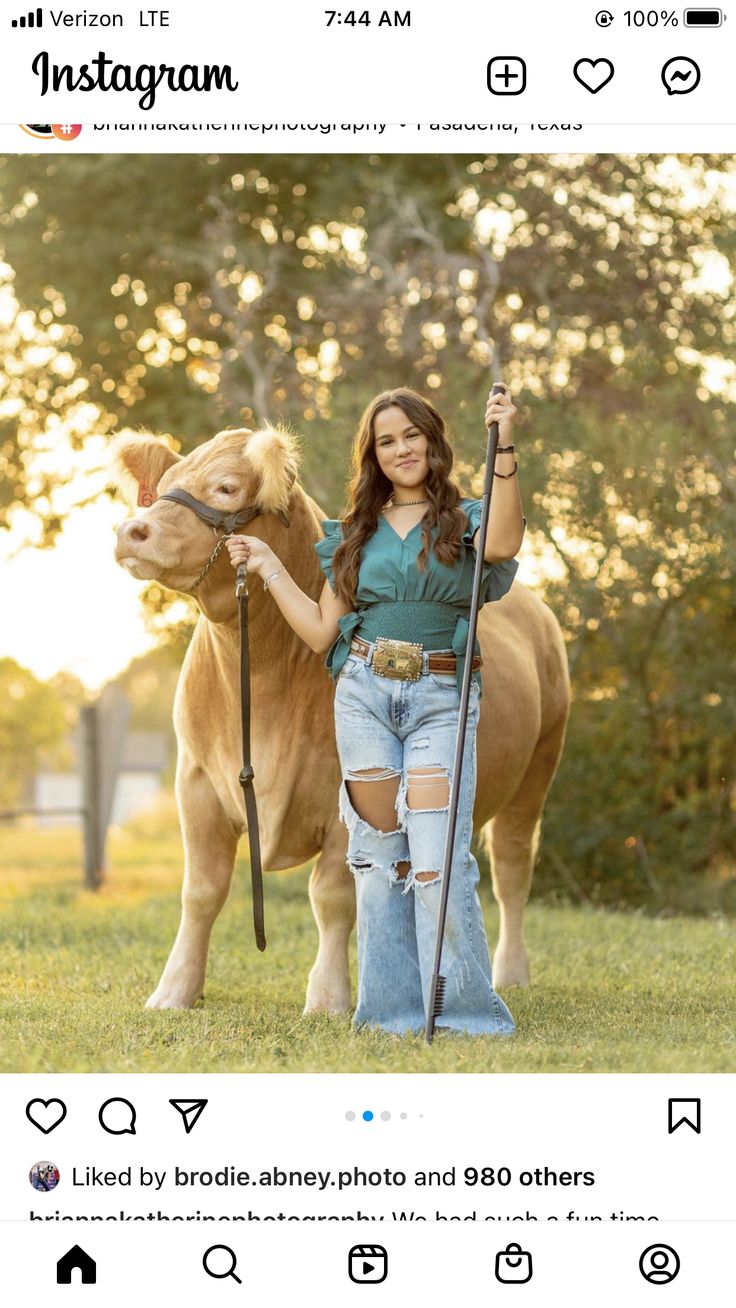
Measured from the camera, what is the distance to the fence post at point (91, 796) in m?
10.1

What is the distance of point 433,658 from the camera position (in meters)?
4.11

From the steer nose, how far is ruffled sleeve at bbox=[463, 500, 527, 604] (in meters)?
0.89

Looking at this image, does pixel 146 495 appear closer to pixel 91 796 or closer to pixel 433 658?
pixel 433 658

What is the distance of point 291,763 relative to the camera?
447 cm

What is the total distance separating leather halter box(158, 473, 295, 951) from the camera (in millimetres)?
4234

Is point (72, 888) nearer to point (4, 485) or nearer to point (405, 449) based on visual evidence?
point (4, 485)
